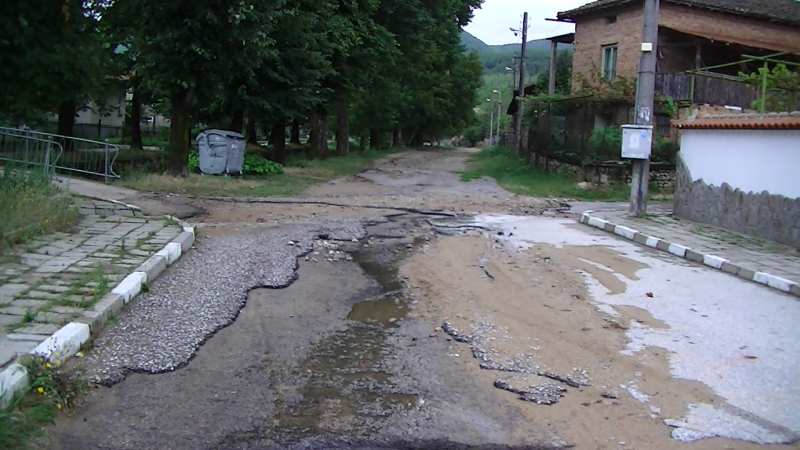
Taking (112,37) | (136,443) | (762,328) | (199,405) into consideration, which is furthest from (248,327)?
(112,37)

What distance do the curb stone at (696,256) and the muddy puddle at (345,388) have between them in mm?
5147

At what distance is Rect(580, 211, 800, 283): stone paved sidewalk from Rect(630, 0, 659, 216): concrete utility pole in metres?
0.48

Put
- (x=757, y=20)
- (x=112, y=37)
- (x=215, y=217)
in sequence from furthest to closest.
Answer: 1. (x=757, y=20)
2. (x=112, y=37)
3. (x=215, y=217)

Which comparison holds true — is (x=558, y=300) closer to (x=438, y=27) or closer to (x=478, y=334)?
(x=478, y=334)

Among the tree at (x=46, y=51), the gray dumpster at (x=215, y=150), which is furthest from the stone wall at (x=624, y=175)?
the tree at (x=46, y=51)

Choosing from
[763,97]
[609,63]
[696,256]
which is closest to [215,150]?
[696,256]

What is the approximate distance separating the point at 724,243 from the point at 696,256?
1555mm

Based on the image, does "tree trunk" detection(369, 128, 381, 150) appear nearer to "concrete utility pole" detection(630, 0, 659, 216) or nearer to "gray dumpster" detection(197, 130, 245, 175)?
"gray dumpster" detection(197, 130, 245, 175)

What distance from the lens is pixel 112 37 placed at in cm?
1730

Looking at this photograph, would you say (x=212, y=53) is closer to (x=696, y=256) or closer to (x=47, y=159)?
(x=47, y=159)

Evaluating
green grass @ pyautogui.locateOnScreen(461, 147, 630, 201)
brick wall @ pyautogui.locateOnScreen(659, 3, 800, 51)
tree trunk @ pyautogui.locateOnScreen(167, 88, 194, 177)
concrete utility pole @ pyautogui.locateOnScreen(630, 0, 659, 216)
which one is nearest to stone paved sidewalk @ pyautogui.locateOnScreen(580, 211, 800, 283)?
concrete utility pole @ pyautogui.locateOnScreen(630, 0, 659, 216)

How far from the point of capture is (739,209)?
13.5 metres

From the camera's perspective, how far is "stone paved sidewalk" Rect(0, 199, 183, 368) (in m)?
5.61

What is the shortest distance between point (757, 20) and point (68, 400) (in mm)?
32257
